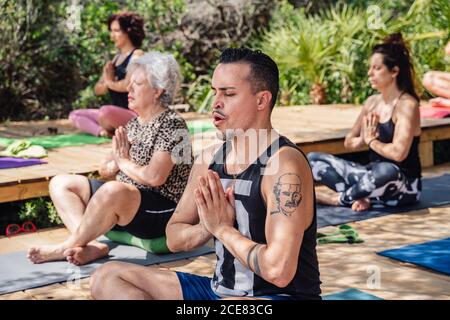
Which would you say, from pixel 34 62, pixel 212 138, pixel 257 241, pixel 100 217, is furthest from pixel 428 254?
pixel 34 62

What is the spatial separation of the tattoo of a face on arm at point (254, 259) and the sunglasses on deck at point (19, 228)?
3.06 meters

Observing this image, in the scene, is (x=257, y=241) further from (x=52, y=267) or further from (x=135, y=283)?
(x=52, y=267)

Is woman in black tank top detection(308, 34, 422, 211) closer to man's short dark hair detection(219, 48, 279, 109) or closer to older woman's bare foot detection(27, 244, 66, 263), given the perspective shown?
older woman's bare foot detection(27, 244, 66, 263)

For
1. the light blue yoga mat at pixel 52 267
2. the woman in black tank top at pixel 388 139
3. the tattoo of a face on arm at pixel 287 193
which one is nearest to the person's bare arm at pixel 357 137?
the woman in black tank top at pixel 388 139

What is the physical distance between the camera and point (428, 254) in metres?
4.54

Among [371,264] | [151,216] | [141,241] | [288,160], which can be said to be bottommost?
[371,264]

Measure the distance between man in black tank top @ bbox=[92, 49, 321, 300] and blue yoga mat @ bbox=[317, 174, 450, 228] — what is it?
98.7 inches

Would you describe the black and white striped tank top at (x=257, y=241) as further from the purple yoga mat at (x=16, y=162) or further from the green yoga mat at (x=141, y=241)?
the purple yoga mat at (x=16, y=162)

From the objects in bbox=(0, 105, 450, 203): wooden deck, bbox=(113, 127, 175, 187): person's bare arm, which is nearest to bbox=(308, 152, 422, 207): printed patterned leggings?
bbox=(0, 105, 450, 203): wooden deck

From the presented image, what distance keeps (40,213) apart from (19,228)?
226mm

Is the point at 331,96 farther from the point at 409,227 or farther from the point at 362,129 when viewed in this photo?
the point at 409,227

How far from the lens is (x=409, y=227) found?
526 cm

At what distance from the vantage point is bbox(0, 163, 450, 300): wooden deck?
4.02 m
